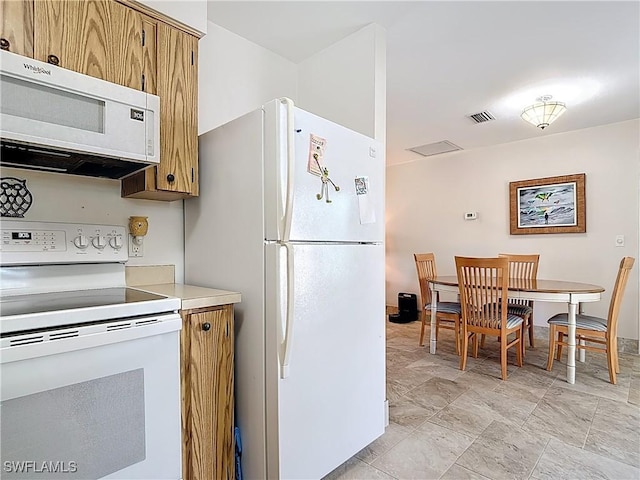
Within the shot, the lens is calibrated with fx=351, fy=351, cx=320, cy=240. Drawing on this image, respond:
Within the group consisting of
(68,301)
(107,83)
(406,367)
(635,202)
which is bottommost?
(406,367)

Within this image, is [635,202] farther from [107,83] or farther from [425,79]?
[107,83]

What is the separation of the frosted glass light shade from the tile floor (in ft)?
7.55

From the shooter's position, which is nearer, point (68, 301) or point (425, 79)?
point (68, 301)

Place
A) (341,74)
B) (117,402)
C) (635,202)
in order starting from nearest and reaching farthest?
(117,402) < (341,74) < (635,202)

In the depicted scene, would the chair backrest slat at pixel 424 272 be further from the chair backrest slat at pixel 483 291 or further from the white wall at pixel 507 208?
the white wall at pixel 507 208

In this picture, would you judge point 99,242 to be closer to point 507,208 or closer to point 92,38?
point 92,38

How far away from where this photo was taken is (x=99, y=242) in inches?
65.2

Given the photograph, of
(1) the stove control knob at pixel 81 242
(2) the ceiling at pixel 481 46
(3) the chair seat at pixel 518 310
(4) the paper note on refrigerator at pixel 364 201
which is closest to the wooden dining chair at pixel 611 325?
(3) the chair seat at pixel 518 310

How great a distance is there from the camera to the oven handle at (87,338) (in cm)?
96

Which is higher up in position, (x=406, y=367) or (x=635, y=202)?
(x=635, y=202)

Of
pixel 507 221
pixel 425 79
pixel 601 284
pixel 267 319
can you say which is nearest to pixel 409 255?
pixel 507 221

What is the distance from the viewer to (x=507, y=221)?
4723 millimetres

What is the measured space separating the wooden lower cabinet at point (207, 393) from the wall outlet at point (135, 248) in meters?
0.66

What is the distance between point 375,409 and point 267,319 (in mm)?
895
